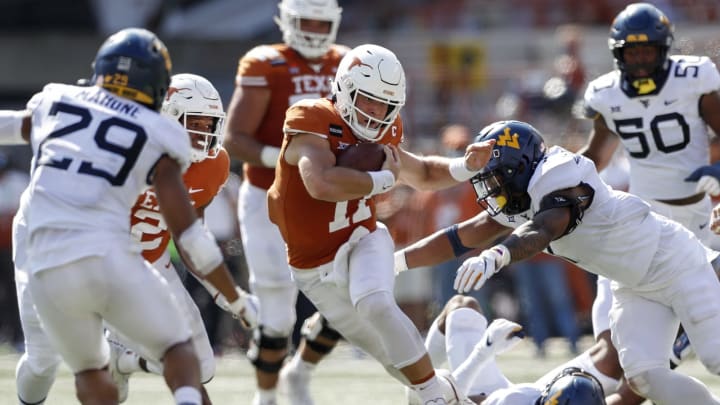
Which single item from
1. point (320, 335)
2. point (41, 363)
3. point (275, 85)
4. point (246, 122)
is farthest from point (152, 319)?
point (275, 85)

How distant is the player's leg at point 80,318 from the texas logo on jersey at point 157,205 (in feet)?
3.22

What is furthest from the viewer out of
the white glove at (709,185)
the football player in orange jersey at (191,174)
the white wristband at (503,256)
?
the white glove at (709,185)

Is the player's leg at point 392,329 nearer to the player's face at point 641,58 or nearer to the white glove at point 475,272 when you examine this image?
the white glove at point 475,272

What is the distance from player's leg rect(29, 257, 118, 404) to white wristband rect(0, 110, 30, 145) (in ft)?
2.07

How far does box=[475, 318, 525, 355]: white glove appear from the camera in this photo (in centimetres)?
531

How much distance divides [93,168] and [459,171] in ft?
5.59

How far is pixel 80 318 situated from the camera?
4.50m

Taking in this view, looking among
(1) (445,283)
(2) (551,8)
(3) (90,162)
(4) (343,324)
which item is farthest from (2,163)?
(2) (551,8)

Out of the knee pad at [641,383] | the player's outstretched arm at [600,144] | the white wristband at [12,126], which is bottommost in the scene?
the knee pad at [641,383]

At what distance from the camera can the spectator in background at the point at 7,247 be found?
11.4 m

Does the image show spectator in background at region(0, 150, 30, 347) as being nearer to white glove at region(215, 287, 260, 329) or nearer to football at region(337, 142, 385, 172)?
football at region(337, 142, 385, 172)

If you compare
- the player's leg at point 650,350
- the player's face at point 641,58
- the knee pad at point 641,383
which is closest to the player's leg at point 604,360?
the player's leg at point 650,350

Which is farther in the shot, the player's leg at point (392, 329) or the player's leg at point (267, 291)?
the player's leg at point (267, 291)

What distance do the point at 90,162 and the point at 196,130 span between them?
143cm
